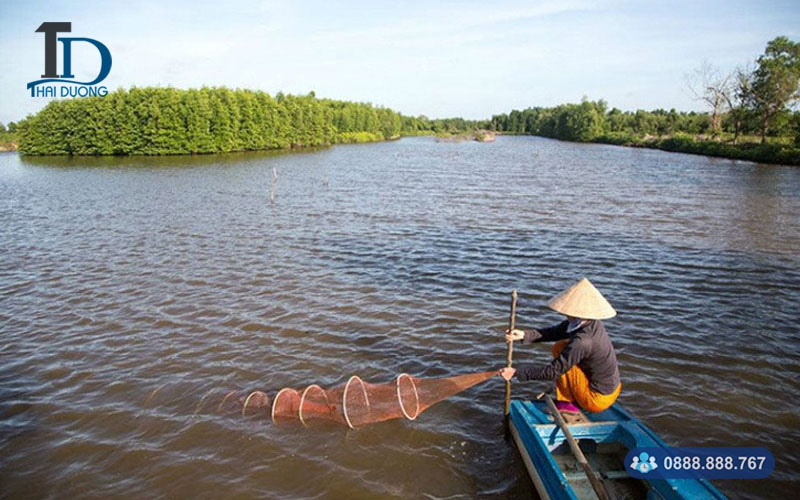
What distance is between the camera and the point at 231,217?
25.3 m

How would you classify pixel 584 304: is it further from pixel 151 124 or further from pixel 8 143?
pixel 8 143

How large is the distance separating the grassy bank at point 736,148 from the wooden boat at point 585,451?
5831cm

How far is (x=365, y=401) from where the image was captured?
26.2 feet

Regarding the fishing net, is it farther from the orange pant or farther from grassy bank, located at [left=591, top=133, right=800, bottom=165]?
grassy bank, located at [left=591, top=133, right=800, bottom=165]

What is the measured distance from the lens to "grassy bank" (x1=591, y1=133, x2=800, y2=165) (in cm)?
5162

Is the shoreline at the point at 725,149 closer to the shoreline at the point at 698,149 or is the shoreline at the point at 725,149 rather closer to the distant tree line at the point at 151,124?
the shoreline at the point at 698,149

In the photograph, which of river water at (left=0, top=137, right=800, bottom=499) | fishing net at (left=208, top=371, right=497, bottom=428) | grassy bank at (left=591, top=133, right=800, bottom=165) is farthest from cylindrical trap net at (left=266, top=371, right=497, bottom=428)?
grassy bank at (left=591, top=133, right=800, bottom=165)

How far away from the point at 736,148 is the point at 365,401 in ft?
228

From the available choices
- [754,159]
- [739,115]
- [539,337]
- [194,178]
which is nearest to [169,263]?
[539,337]

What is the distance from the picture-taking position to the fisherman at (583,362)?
6.50 m

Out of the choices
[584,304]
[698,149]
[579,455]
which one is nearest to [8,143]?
[584,304]

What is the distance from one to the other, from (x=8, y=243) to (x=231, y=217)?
916 cm

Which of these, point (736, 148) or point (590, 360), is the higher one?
point (736, 148)

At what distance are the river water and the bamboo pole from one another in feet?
3.70
